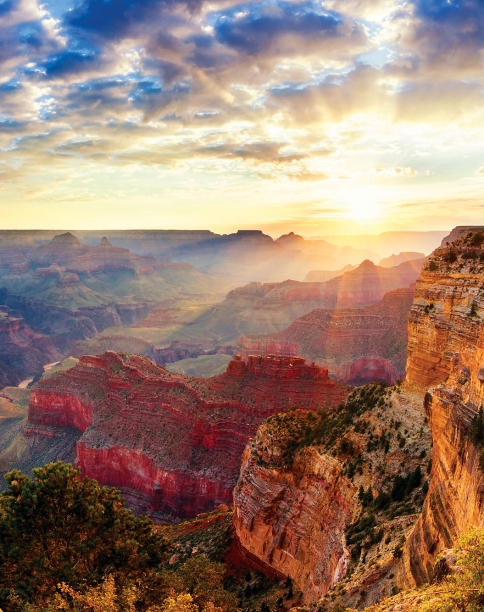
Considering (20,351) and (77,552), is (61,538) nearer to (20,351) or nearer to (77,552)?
(77,552)

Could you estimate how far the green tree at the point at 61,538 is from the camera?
1923cm

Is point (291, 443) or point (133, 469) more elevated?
point (291, 443)

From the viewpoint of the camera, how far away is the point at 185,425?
55.8 m

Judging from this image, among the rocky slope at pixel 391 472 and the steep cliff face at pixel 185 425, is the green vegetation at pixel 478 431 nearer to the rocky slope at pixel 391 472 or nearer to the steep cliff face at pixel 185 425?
the rocky slope at pixel 391 472

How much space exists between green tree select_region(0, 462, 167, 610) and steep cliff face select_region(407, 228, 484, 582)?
12958 millimetres

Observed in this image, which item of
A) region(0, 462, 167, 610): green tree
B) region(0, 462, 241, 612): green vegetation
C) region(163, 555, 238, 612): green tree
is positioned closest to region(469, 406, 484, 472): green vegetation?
region(0, 462, 241, 612): green vegetation

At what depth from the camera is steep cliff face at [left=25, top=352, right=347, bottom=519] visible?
170 ft

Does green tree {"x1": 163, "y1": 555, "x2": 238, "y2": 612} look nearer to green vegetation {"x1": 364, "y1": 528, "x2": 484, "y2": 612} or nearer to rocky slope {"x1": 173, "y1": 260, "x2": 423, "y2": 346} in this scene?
green vegetation {"x1": 364, "y1": 528, "x2": 484, "y2": 612}

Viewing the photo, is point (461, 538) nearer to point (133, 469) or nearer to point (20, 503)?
point (20, 503)

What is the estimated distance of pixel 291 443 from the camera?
32188mm

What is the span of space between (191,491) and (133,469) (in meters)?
8.87

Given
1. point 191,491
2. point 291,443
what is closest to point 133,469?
point 191,491

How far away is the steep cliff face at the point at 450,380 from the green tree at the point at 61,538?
13.0 metres

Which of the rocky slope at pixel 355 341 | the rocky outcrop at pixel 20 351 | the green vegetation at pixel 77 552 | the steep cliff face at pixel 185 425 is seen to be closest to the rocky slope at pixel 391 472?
the green vegetation at pixel 77 552
